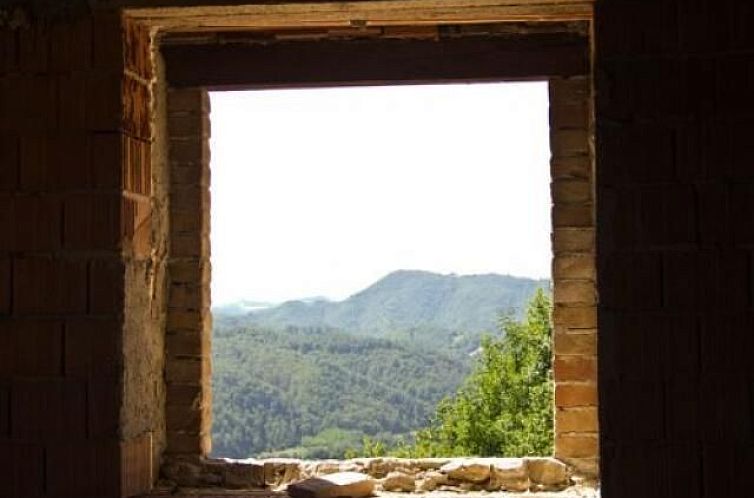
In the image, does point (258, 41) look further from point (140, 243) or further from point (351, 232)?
point (351, 232)

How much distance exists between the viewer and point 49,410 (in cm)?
301

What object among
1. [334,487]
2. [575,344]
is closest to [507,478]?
[575,344]

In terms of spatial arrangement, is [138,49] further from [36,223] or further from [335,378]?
[335,378]

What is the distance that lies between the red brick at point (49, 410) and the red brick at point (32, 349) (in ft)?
0.14

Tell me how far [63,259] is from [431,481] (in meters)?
2.52

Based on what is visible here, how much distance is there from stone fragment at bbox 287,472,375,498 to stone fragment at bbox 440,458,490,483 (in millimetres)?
828

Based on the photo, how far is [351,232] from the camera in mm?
61562

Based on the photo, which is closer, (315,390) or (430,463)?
(430,463)

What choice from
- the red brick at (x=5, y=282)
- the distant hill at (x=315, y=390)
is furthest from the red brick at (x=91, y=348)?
the distant hill at (x=315, y=390)

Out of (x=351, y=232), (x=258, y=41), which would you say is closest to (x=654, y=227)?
(x=258, y=41)

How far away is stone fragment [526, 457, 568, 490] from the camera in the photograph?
4.89 metres

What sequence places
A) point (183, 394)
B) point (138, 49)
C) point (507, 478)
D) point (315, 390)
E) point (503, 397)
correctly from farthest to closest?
point (315, 390), point (503, 397), point (183, 394), point (507, 478), point (138, 49)

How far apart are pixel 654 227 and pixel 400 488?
2.41 meters

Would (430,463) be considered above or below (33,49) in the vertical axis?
below
